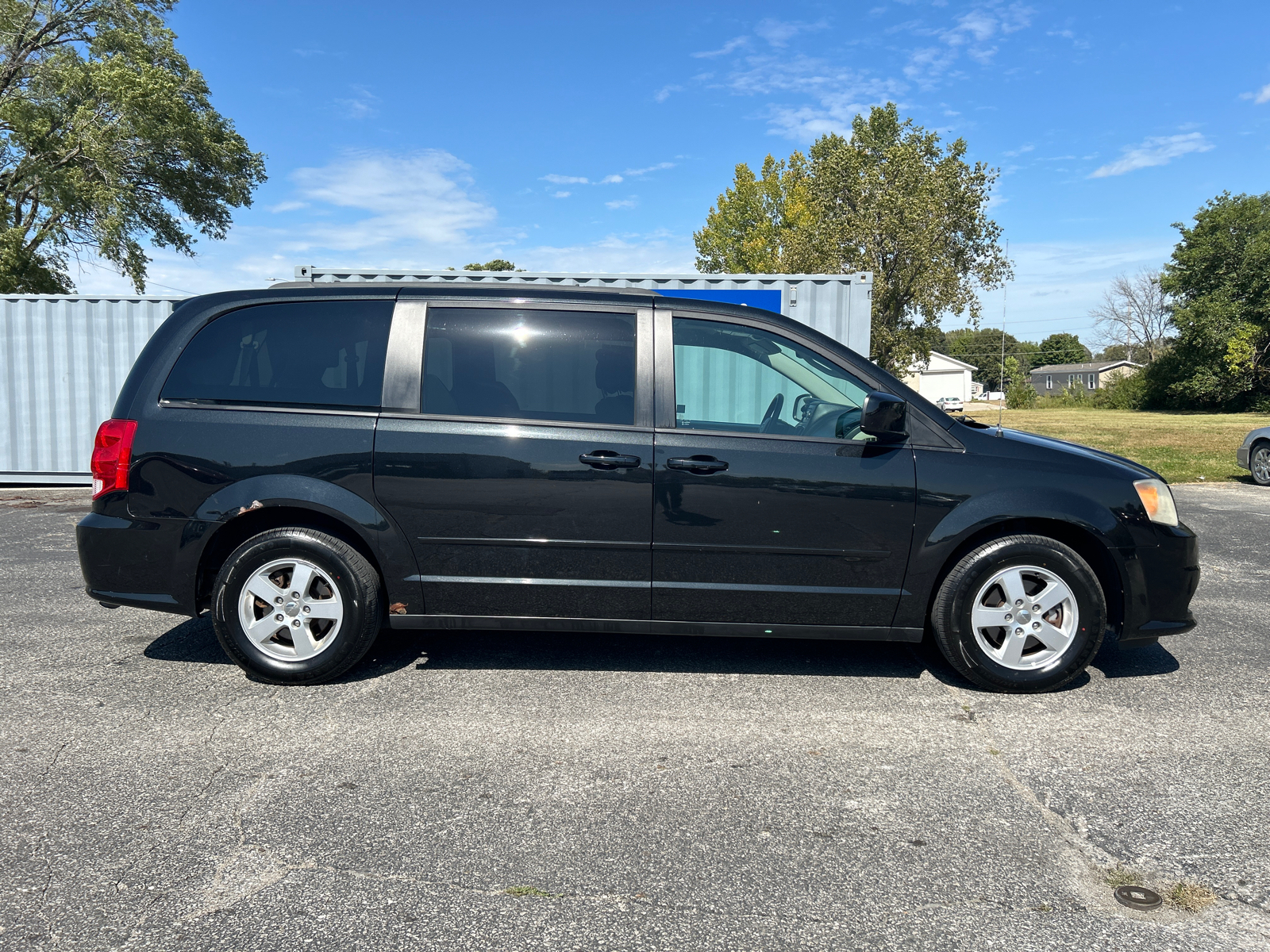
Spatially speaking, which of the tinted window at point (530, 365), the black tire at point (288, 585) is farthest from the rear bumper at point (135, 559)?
the tinted window at point (530, 365)

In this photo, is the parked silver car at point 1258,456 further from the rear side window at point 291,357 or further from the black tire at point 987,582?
the rear side window at point 291,357

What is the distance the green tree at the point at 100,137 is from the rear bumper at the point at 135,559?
25732mm

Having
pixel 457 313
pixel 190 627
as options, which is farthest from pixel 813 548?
pixel 190 627

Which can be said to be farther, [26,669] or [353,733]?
[26,669]

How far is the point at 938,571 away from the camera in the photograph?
388 centimetres

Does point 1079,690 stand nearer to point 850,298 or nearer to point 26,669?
point 26,669

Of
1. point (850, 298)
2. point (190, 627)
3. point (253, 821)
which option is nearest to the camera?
point (253, 821)

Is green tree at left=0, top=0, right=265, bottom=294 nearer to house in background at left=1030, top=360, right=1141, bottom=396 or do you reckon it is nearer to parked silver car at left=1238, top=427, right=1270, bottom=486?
parked silver car at left=1238, top=427, right=1270, bottom=486

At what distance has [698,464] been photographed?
3.83 meters

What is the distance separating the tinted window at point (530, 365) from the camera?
156 inches

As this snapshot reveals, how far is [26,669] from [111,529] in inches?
36.6

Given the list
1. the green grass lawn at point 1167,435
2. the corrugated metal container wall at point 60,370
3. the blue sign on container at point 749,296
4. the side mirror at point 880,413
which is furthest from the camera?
the green grass lawn at point 1167,435

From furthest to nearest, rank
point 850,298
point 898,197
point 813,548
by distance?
point 898,197
point 850,298
point 813,548

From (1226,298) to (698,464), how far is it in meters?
44.8
